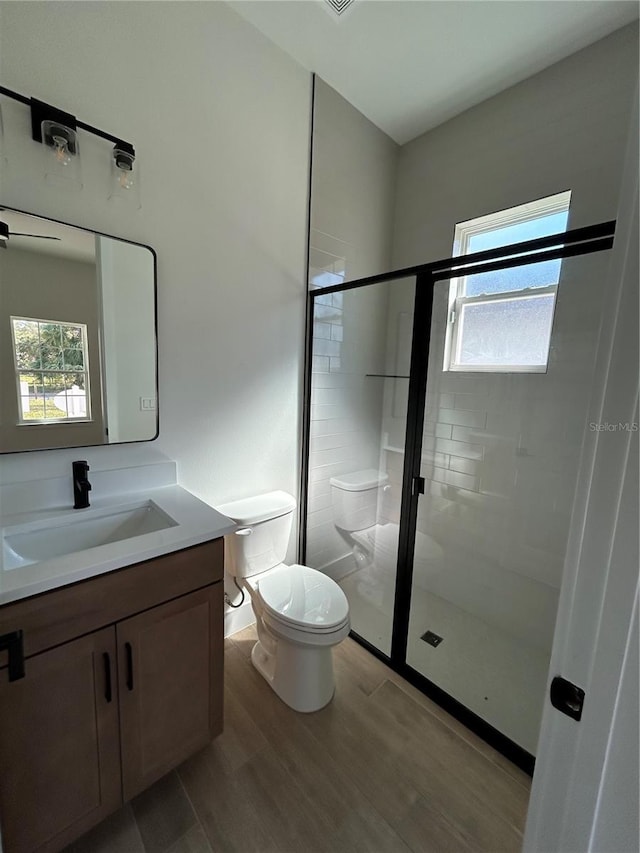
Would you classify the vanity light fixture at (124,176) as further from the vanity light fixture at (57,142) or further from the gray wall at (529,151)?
the gray wall at (529,151)

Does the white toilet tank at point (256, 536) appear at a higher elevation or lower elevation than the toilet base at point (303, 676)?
higher

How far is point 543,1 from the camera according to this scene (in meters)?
1.42

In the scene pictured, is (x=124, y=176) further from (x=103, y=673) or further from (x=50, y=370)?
(x=103, y=673)

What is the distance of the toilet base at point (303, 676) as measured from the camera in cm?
153

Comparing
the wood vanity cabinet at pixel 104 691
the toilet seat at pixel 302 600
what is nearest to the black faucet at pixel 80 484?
the wood vanity cabinet at pixel 104 691

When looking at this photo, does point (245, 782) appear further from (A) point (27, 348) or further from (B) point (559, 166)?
(B) point (559, 166)

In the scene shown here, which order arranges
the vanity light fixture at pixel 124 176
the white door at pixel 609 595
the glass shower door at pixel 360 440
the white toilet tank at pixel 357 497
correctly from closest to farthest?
1. the white door at pixel 609 595
2. the vanity light fixture at pixel 124 176
3. the glass shower door at pixel 360 440
4. the white toilet tank at pixel 357 497

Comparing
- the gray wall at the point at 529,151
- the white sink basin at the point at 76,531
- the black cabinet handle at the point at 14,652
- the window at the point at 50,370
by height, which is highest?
the gray wall at the point at 529,151

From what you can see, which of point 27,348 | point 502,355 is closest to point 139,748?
point 27,348

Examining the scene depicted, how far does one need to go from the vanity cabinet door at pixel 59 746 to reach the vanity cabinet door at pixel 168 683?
4 centimetres

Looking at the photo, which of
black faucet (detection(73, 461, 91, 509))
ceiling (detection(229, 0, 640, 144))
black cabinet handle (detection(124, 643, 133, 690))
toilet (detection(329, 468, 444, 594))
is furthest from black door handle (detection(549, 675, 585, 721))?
ceiling (detection(229, 0, 640, 144))

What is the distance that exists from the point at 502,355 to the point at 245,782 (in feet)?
7.14

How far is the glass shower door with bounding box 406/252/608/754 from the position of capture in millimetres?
1668

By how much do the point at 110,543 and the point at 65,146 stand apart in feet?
4.24
